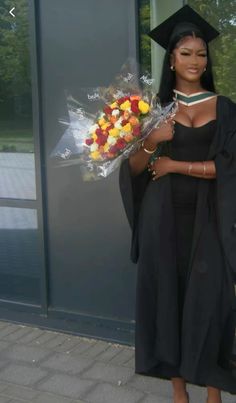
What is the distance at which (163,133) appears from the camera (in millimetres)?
2695

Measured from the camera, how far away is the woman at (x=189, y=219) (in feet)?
9.05

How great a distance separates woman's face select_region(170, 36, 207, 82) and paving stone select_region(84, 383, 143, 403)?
72.9 inches

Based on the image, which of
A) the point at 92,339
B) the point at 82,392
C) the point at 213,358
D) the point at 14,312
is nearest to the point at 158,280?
the point at 213,358

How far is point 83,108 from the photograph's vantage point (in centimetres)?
297

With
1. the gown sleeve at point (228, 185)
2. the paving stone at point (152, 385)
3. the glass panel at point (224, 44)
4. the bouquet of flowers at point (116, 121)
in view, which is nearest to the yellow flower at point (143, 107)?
the bouquet of flowers at point (116, 121)

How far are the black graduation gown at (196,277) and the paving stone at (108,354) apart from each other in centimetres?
110

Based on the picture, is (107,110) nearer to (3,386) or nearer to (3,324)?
(3,386)

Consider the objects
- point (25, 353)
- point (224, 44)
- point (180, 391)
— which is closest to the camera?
point (180, 391)

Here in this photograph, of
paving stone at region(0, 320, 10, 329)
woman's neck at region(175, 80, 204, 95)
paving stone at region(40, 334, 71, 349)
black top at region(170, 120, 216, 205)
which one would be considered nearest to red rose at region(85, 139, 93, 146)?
black top at region(170, 120, 216, 205)

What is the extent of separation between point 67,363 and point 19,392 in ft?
1.52

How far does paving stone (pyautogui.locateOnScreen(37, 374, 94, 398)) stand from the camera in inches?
142

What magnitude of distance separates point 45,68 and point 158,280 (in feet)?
6.69

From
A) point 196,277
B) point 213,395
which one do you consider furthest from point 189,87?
point 213,395

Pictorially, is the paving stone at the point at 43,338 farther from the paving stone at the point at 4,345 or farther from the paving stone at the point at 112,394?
the paving stone at the point at 112,394
